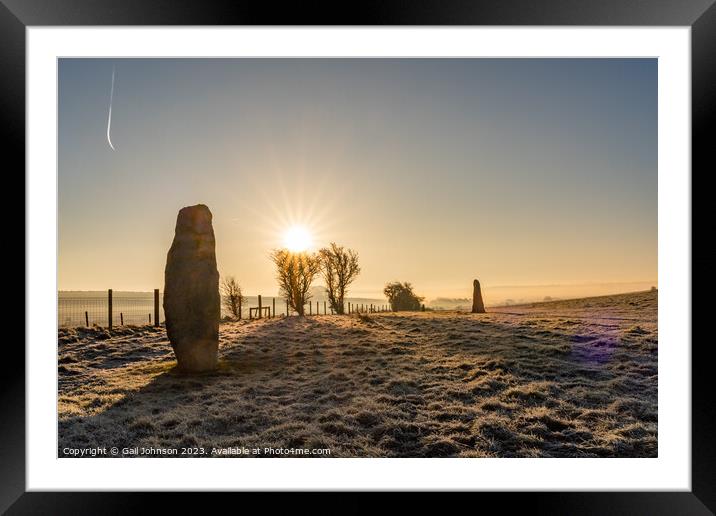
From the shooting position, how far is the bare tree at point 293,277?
15312 millimetres

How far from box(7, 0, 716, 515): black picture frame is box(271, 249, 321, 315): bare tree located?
1273 cm

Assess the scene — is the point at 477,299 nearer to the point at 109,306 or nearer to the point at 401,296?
the point at 401,296

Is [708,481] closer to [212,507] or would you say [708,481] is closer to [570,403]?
[570,403]

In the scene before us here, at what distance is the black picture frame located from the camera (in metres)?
2.40

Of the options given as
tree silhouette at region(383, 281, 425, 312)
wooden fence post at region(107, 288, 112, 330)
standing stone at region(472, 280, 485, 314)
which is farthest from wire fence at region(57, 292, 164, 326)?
tree silhouette at region(383, 281, 425, 312)

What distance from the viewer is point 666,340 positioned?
267 cm

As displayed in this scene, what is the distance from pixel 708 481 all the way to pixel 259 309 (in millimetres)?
13442

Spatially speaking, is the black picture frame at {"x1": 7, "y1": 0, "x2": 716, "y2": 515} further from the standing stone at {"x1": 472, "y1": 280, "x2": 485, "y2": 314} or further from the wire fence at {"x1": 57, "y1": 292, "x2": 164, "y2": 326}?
the standing stone at {"x1": 472, "y1": 280, "x2": 485, "y2": 314}

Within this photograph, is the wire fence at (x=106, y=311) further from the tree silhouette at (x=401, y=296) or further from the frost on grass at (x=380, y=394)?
the tree silhouette at (x=401, y=296)

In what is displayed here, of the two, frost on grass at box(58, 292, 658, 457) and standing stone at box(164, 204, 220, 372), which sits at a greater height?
standing stone at box(164, 204, 220, 372)

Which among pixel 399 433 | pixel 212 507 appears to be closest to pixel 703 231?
pixel 399 433
